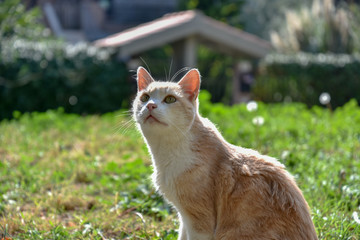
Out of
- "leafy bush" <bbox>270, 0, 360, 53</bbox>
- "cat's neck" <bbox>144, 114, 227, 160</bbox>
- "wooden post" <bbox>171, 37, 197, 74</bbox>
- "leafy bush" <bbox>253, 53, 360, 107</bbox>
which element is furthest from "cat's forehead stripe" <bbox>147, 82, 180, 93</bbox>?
"leafy bush" <bbox>270, 0, 360, 53</bbox>

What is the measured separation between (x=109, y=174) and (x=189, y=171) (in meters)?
2.76

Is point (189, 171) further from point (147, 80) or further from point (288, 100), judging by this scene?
point (288, 100)

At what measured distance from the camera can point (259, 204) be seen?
9.30ft

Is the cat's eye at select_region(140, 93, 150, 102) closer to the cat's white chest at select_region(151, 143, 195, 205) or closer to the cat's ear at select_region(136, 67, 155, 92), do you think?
the cat's ear at select_region(136, 67, 155, 92)

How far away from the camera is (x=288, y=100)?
1445 centimetres

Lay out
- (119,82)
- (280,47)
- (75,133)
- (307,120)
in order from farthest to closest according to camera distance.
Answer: (280,47) → (119,82) → (307,120) → (75,133)

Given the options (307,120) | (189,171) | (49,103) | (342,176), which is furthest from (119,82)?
(189,171)

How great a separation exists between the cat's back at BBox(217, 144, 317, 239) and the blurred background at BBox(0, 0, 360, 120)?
3.75ft

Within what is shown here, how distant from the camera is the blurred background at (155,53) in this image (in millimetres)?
10473

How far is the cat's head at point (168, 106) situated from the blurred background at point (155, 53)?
54 centimetres

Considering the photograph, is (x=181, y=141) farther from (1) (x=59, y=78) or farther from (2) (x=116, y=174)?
(1) (x=59, y=78)

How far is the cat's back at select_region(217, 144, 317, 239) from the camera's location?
2.77m

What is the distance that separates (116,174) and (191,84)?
271cm

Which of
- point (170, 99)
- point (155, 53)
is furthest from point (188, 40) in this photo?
point (170, 99)
